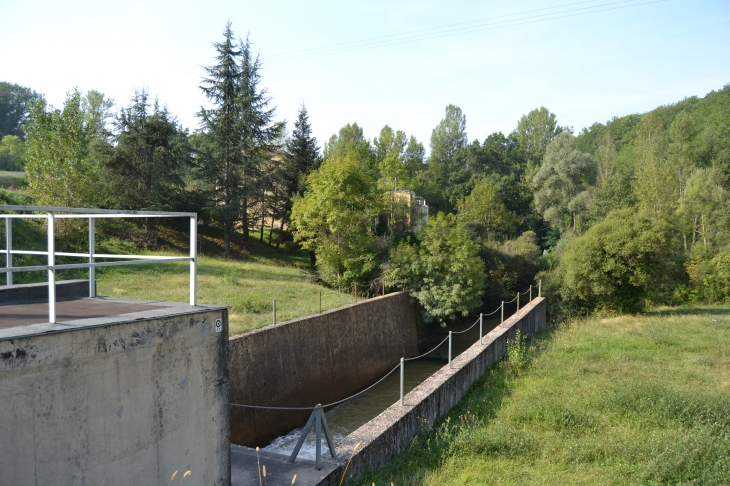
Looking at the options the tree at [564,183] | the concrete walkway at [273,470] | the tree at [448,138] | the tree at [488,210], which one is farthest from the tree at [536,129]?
the concrete walkway at [273,470]

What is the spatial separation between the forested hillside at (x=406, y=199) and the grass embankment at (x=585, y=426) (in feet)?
31.1

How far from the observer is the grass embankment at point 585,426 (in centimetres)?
726

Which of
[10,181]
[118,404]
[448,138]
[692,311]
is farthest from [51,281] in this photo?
[448,138]

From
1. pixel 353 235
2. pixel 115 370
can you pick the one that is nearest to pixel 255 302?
pixel 353 235

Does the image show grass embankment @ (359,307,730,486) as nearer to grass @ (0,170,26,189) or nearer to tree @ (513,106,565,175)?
grass @ (0,170,26,189)

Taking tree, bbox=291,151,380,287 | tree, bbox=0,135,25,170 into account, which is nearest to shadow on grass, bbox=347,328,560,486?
tree, bbox=291,151,380,287

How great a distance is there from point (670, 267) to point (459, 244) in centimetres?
1581

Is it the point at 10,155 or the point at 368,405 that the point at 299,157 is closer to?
the point at 368,405

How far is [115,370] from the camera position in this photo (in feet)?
15.4

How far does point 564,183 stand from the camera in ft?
158

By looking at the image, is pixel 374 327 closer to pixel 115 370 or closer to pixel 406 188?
pixel 115 370

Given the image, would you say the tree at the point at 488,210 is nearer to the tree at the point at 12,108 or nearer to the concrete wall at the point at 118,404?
the concrete wall at the point at 118,404

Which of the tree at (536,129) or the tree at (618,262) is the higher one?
the tree at (536,129)

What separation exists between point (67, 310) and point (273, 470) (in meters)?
2.87
